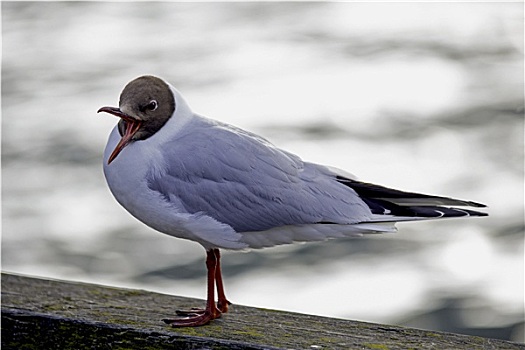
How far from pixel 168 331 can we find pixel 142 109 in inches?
30.6

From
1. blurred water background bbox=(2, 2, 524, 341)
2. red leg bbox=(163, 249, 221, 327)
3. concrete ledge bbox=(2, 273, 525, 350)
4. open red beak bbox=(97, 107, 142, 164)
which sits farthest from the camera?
blurred water background bbox=(2, 2, 524, 341)

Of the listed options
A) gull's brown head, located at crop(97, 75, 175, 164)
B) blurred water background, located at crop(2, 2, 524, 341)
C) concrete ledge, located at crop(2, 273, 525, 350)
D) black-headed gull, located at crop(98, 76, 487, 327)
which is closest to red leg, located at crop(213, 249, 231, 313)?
black-headed gull, located at crop(98, 76, 487, 327)

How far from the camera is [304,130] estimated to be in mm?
8227

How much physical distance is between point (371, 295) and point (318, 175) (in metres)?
3.25

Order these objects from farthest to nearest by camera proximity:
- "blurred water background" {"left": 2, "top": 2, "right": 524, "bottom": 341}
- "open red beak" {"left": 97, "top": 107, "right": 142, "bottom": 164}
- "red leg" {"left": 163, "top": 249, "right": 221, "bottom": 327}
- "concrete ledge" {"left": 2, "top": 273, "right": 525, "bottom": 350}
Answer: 1. "blurred water background" {"left": 2, "top": 2, "right": 524, "bottom": 341}
2. "open red beak" {"left": 97, "top": 107, "right": 142, "bottom": 164}
3. "red leg" {"left": 163, "top": 249, "right": 221, "bottom": 327}
4. "concrete ledge" {"left": 2, "top": 273, "right": 525, "bottom": 350}

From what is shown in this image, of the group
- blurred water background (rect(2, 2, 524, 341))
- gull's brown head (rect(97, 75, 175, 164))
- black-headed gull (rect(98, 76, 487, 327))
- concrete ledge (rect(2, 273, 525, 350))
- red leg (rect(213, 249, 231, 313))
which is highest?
blurred water background (rect(2, 2, 524, 341))

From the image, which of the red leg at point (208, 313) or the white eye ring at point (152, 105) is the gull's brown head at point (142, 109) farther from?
the red leg at point (208, 313)

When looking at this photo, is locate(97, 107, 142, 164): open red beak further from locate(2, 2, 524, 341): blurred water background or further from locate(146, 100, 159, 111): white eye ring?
locate(2, 2, 524, 341): blurred water background

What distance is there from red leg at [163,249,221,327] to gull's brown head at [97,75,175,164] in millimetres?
450

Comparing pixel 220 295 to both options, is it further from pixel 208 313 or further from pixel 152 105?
pixel 152 105

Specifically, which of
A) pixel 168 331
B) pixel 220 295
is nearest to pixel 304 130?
pixel 220 295

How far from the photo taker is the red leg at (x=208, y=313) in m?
2.88

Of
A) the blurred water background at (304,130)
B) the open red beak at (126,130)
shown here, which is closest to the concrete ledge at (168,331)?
the open red beak at (126,130)

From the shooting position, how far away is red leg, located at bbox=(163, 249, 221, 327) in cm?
288
